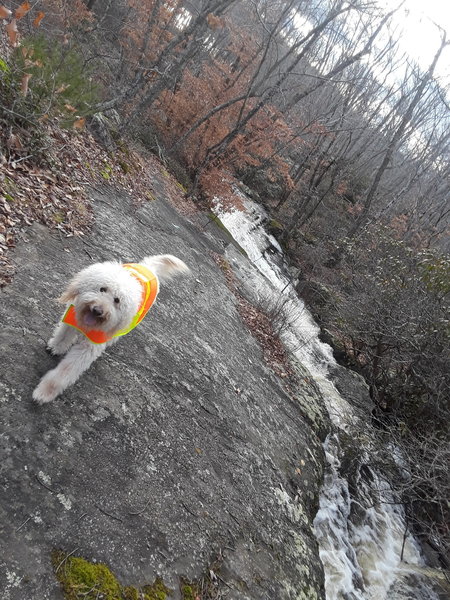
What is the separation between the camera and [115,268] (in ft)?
11.8

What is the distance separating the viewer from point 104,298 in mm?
3279

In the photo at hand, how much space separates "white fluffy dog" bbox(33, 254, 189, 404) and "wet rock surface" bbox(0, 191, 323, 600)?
0.58ft

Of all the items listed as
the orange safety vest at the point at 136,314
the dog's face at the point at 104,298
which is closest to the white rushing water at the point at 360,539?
the orange safety vest at the point at 136,314

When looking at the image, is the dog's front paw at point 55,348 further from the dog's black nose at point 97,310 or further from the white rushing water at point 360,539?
the white rushing water at point 360,539

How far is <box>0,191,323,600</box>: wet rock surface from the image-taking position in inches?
108

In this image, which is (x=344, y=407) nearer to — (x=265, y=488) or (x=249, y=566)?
(x=265, y=488)

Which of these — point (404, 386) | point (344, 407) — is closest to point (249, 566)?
point (344, 407)

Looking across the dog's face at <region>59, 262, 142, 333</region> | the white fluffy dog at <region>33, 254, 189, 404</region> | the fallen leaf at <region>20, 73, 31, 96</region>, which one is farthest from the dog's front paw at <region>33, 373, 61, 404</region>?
the fallen leaf at <region>20, 73, 31, 96</region>

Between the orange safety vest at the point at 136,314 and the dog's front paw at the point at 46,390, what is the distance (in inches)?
18.7

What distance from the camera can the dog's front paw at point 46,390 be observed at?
122 inches

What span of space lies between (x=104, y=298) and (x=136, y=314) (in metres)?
0.45

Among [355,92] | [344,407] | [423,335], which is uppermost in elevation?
[355,92]

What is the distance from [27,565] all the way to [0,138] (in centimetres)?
514

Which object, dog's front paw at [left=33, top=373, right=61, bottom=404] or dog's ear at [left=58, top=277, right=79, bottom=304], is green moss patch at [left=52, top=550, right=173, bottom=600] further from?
dog's ear at [left=58, top=277, right=79, bottom=304]
